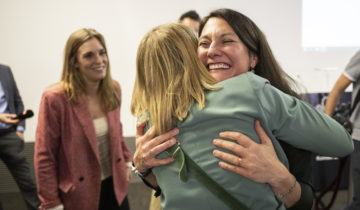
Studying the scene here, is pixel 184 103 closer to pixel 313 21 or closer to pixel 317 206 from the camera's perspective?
pixel 317 206

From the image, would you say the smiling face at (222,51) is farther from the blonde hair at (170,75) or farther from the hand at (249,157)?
the hand at (249,157)

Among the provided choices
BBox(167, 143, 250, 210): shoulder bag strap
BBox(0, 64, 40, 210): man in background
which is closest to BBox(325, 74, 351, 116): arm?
BBox(167, 143, 250, 210): shoulder bag strap

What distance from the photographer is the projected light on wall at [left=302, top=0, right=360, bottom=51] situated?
3.35m

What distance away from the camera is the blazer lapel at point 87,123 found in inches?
67.7

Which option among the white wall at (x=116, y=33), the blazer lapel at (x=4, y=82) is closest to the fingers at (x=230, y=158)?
the blazer lapel at (x=4, y=82)

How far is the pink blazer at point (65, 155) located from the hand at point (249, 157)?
3.99ft

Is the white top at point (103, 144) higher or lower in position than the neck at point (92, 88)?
lower

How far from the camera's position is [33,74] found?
3.47 m

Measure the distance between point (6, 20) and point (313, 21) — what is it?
4244 millimetres

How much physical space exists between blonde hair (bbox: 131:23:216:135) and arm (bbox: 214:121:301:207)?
17 centimetres

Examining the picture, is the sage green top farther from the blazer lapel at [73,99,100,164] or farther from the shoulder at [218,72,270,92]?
the blazer lapel at [73,99,100,164]

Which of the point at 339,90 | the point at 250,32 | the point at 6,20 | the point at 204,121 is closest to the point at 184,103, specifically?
the point at 204,121

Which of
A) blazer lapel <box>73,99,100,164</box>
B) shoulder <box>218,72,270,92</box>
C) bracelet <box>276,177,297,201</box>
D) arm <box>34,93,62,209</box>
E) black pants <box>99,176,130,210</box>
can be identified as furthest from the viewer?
black pants <box>99,176,130,210</box>

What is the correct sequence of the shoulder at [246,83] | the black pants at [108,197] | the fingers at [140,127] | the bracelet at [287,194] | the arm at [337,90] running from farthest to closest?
the arm at [337,90]
the black pants at [108,197]
the fingers at [140,127]
the bracelet at [287,194]
the shoulder at [246,83]
